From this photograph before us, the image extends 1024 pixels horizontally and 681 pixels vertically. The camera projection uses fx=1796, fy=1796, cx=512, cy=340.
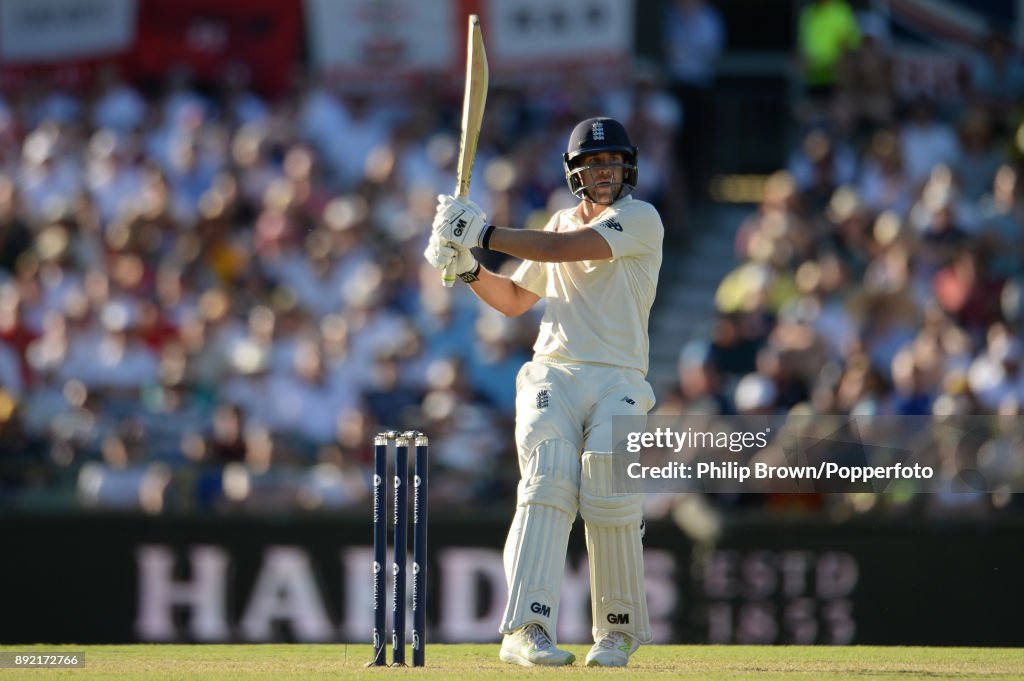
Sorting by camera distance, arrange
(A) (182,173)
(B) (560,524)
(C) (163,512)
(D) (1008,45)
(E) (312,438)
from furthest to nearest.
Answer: (A) (182,173) < (D) (1008,45) < (E) (312,438) < (C) (163,512) < (B) (560,524)

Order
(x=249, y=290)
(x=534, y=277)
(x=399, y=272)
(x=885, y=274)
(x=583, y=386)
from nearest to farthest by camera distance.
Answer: (x=583, y=386) < (x=534, y=277) < (x=885, y=274) < (x=399, y=272) < (x=249, y=290)

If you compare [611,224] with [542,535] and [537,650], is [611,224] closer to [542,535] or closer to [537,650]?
[542,535]

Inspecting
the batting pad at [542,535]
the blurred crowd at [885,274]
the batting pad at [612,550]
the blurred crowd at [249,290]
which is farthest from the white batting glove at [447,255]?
the blurred crowd at [249,290]

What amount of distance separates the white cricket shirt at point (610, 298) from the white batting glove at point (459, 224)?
0.48m

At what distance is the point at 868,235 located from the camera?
1289cm

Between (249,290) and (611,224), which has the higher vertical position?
(611,224)

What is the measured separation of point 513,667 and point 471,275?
164 cm

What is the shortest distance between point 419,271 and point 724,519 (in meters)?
3.75

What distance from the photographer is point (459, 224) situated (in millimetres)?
7188

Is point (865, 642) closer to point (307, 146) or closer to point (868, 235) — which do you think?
point (868, 235)

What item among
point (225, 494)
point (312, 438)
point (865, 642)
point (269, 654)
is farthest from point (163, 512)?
point (865, 642)

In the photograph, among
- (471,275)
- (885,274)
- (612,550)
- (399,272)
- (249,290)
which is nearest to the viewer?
(612,550)

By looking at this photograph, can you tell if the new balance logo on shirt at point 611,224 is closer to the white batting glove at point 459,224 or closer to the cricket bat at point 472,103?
the white batting glove at point 459,224

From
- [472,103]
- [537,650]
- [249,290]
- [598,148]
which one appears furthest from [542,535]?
[249,290]
